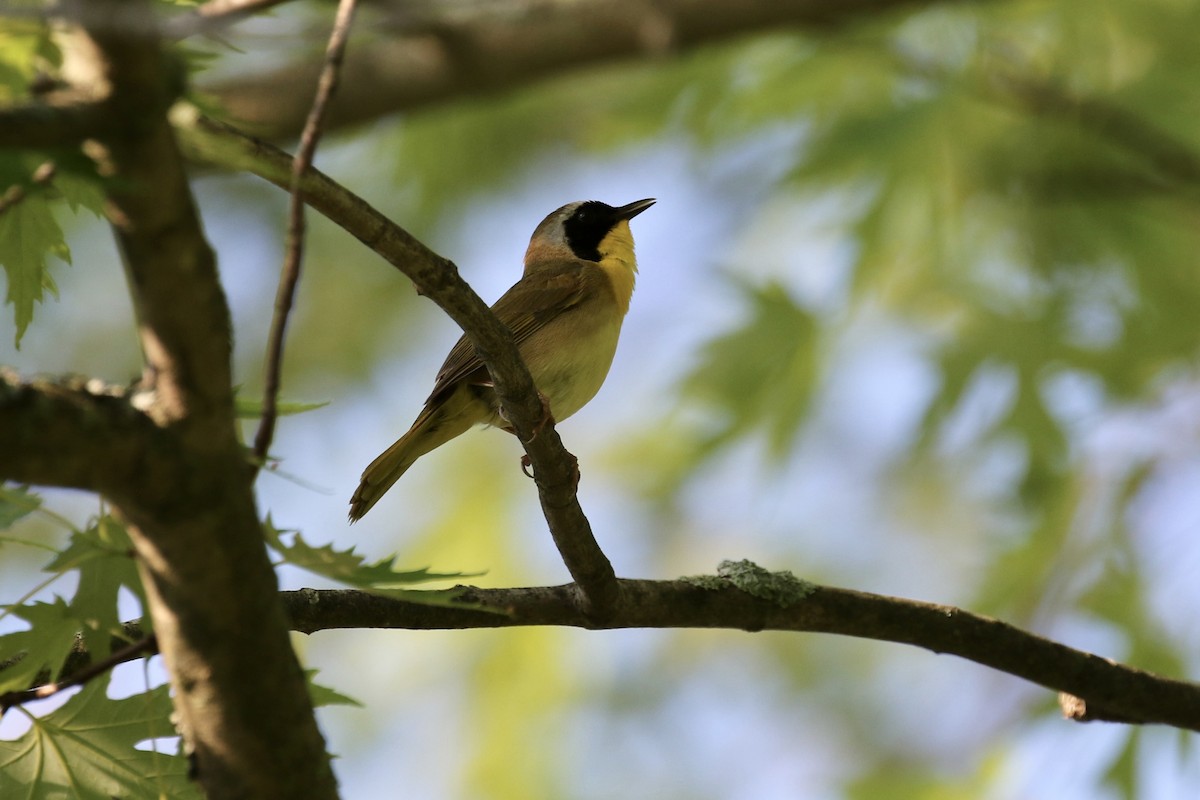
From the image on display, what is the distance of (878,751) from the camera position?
12109 mm

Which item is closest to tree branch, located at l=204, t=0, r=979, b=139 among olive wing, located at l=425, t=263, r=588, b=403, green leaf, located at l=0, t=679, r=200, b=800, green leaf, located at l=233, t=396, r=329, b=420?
olive wing, located at l=425, t=263, r=588, b=403

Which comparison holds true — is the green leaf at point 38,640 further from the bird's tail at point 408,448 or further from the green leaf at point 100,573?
the bird's tail at point 408,448

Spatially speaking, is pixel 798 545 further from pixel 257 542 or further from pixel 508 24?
pixel 257 542

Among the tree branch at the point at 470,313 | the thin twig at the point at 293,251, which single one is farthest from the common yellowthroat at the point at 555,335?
the thin twig at the point at 293,251

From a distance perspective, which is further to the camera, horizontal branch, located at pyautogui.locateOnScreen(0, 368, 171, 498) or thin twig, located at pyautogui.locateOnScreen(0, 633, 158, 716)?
thin twig, located at pyautogui.locateOnScreen(0, 633, 158, 716)

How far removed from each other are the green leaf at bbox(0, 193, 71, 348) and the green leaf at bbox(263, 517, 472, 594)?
82 cm

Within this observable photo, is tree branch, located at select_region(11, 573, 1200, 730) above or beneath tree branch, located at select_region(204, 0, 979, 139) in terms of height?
beneath

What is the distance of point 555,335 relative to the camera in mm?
5531

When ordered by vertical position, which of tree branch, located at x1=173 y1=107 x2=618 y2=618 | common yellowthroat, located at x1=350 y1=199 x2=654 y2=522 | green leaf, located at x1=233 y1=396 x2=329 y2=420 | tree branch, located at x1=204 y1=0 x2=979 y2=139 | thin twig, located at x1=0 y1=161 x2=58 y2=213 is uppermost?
tree branch, located at x1=204 y1=0 x2=979 y2=139

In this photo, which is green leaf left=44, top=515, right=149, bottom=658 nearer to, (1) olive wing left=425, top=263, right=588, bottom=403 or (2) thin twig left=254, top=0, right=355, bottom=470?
(2) thin twig left=254, top=0, right=355, bottom=470

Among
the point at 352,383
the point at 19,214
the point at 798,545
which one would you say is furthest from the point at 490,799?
the point at 19,214

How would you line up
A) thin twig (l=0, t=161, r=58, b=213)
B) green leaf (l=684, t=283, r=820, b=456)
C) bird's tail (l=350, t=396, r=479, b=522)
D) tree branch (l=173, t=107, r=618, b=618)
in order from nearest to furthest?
thin twig (l=0, t=161, r=58, b=213)
tree branch (l=173, t=107, r=618, b=618)
bird's tail (l=350, t=396, r=479, b=522)
green leaf (l=684, t=283, r=820, b=456)

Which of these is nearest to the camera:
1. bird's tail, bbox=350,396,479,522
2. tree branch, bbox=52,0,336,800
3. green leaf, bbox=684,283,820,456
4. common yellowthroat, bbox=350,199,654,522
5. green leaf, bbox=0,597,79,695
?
tree branch, bbox=52,0,336,800

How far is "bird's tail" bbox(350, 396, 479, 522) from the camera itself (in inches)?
180
